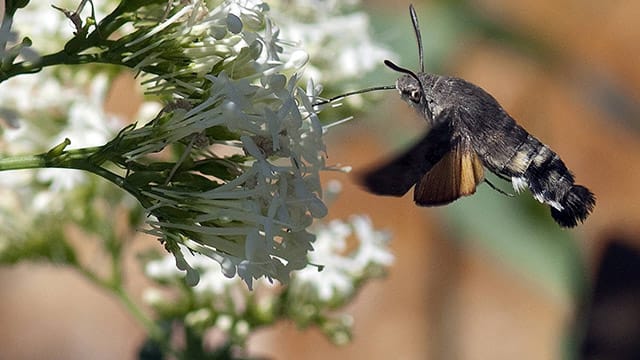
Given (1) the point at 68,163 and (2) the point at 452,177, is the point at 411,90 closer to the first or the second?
(2) the point at 452,177

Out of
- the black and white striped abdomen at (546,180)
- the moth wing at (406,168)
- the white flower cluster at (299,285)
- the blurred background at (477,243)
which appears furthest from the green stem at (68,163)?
the blurred background at (477,243)

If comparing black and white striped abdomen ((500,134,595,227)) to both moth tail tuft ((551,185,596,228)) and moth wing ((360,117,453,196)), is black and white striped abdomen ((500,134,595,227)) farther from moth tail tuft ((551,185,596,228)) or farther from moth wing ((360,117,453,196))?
moth wing ((360,117,453,196))

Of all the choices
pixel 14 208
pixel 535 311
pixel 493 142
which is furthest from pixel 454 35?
pixel 493 142

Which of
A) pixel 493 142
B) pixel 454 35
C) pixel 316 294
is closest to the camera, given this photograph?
pixel 493 142

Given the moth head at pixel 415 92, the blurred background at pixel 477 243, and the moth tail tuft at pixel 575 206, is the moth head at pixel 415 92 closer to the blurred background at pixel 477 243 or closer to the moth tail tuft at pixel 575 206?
the moth tail tuft at pixel 575 206

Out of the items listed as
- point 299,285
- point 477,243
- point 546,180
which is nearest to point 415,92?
point 546,180

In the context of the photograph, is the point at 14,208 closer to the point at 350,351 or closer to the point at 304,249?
the point at 304,249
